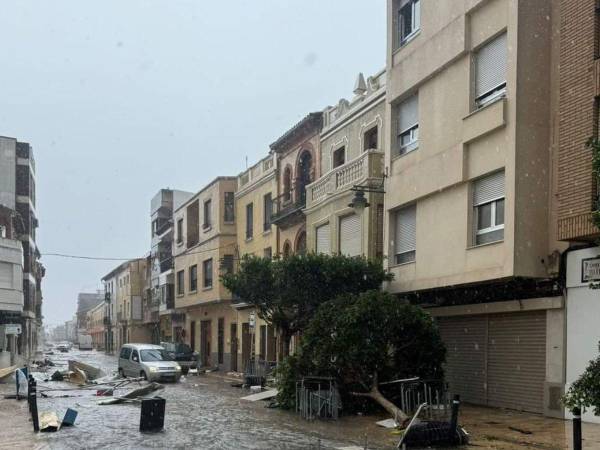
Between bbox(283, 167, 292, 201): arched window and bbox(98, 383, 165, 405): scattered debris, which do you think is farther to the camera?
bbox(283, 167, 292, 201): arched window

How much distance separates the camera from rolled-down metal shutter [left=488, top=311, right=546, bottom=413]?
16.0 m

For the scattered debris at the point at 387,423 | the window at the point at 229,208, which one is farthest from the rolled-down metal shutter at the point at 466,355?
the window at the point at 229,208

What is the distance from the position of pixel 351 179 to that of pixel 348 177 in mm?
276

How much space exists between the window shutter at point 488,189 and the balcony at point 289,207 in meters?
12.6

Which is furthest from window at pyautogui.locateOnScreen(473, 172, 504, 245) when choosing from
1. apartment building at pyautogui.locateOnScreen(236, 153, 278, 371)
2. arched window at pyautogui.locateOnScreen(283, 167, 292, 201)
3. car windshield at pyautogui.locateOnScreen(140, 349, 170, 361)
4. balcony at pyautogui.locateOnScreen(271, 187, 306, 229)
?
car windshield at pyautogui.locateOnScreen(140, 349, 170, 361)

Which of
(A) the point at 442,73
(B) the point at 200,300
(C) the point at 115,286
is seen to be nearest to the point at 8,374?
(B) the point at 200,300

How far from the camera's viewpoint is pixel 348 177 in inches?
930

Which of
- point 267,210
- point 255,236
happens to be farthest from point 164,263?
point 267,210

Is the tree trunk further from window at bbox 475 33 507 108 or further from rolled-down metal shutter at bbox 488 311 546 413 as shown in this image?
window at bbox 475 33 507 108

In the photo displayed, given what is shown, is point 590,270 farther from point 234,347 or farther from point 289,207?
point 234,347

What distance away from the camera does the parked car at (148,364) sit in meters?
30.0

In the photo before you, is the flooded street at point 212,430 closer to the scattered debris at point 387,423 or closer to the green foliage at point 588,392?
the scattered debris at point 387,423

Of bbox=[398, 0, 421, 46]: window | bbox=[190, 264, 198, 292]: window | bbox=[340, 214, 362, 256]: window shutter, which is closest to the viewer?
bbox=[398, 0, 421, 46]: window

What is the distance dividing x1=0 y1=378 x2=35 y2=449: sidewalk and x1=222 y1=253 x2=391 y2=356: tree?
7.19 metres
